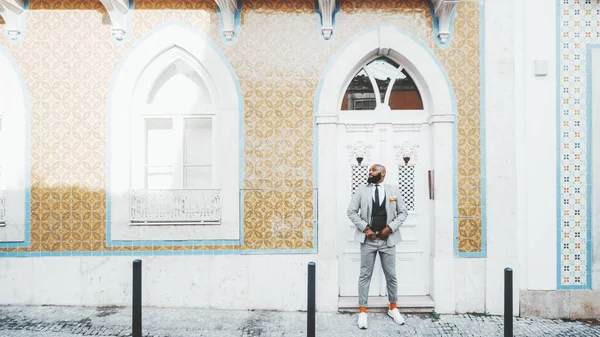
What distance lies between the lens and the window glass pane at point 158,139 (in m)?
5.04

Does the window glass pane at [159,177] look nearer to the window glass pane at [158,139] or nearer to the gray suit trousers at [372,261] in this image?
the window glass pane at [158,139]

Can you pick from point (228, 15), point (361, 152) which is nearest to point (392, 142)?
point (361, 152)

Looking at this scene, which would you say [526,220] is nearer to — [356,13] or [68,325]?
[356,13]

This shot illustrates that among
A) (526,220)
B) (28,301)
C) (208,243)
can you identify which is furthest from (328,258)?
(28,301)

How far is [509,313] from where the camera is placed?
316 centimetres

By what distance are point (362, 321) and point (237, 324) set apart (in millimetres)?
1502

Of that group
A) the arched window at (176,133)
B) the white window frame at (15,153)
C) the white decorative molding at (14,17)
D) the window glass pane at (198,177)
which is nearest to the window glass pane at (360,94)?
the arched window at (176,133)

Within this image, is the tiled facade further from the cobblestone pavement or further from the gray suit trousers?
the gray suit trousers

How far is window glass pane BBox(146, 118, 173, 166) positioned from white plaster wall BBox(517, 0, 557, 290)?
4.82 metres

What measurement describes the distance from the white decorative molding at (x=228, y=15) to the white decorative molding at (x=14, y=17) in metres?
2.70

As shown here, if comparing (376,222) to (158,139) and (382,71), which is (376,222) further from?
(158,139)

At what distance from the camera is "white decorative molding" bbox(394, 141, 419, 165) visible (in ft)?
16.4

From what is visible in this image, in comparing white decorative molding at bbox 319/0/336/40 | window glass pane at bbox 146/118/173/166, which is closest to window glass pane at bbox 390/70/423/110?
white decorative molding at bbox 319/0/336/40

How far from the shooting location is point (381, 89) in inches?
201
